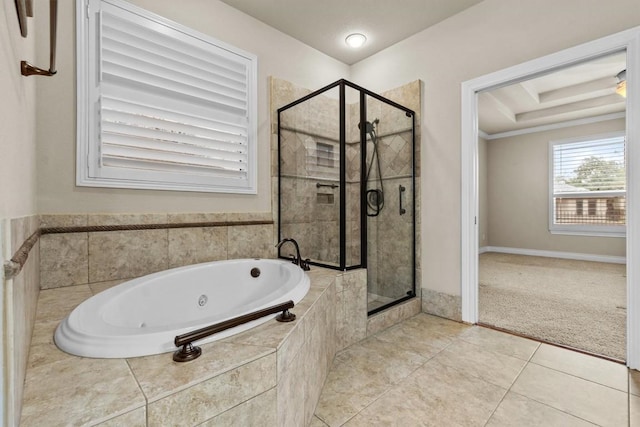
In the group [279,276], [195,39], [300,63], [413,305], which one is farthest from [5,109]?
[413,305]

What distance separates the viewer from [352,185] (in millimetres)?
2240

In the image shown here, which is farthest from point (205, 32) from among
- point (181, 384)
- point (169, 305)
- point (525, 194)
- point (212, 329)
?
point (525, 194)

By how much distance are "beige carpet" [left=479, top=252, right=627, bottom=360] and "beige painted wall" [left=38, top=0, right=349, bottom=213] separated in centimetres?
240

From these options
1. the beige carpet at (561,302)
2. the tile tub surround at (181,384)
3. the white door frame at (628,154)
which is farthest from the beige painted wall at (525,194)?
the tile tub surround at (181,384)

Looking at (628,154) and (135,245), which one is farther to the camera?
(135,245)

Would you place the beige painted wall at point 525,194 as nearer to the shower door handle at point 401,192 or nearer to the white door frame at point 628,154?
the white door frame at point 628,154

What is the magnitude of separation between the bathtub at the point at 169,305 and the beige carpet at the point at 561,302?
1911mm

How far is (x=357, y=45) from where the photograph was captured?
292cm

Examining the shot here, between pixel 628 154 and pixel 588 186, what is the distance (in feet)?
14.9

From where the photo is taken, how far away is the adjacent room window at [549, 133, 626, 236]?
4910 millimetres

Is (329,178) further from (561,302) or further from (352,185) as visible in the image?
(561,302)

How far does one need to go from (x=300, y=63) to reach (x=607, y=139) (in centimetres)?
553

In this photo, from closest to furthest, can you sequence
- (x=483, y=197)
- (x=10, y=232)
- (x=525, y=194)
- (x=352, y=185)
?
(x=10, y=232)
(x=352, y=185)
(x=525, y=194)
(x=483, y=197)

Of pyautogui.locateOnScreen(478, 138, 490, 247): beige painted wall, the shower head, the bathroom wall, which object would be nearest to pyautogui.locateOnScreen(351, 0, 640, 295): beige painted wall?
the shower head
